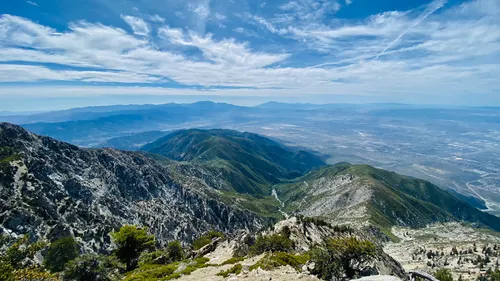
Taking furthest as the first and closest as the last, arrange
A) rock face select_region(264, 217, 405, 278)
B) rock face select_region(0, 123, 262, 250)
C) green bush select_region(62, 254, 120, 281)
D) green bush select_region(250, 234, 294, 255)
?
rock face select_region(0, 123, 262, 250) → rock face select_region(264, 217, 405, 278) → green bush select_region(250, 234, 294, 255) → green bush select_region(62, 254, 120, 281)

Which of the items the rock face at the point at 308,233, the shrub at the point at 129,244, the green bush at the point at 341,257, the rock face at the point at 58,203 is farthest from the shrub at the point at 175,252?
the rock face at the point at 58,203

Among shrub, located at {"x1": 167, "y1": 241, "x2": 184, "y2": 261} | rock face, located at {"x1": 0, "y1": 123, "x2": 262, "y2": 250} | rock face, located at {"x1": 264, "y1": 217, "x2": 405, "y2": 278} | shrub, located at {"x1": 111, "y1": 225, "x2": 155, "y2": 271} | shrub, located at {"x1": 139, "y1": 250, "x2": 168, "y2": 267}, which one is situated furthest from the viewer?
rock face, located at {"x1": 0, "y1": 123, "x2": 262, "y2": 250}

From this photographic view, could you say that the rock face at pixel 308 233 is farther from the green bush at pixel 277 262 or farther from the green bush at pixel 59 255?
the green bush at pixel 59 255

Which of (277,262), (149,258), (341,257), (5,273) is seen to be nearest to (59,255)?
(149,258)

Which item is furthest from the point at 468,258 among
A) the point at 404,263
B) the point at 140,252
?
the point at 140,252

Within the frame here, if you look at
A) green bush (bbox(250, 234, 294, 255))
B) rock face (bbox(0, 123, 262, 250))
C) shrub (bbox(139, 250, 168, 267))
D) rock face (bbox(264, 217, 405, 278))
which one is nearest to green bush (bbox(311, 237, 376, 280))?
green bush (bbox(250, 234, 294, 255))

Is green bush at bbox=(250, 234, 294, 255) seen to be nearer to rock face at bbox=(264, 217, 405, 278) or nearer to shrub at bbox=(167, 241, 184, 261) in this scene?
rock face at bbox=(264, 217, 405, 278)

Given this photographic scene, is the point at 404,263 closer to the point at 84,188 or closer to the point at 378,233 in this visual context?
the point at 378,233

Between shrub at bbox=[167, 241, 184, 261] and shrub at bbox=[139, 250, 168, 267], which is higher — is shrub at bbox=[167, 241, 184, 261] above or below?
below

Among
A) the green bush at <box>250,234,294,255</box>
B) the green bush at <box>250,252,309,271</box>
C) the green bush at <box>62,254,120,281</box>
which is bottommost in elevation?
the green bush at <box>250,234,294,255</box>

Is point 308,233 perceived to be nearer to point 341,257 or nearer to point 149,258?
point 149,258
